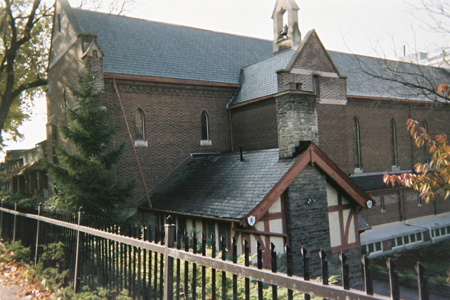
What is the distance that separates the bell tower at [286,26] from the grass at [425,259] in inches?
500

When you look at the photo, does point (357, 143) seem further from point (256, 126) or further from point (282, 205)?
point (282, 205)

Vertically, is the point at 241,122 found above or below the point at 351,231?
above

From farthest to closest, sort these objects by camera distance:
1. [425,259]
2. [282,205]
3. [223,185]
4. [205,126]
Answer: [425,259] < [205,126] < [223,185] < [282,205]

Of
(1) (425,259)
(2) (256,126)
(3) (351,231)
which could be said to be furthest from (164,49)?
(1) (425,259)

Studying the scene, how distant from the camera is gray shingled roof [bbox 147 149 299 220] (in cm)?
1198

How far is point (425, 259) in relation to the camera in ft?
69.3

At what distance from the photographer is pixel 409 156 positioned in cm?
2736

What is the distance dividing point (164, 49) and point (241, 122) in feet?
19.1

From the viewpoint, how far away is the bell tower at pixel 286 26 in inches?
856

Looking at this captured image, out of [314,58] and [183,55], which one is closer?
[314,58]

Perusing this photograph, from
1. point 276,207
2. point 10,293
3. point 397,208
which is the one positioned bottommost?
point 10,293

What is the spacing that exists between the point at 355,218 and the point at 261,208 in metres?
4.58

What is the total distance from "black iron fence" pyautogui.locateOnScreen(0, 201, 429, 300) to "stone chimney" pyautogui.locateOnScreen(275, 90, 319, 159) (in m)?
6.01

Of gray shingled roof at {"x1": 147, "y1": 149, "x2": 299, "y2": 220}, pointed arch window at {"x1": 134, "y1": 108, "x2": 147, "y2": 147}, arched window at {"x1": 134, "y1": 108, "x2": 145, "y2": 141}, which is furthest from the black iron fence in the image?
arched window at {"x1": 134, "y1": 108, "x2": 145, "y2": 141}
